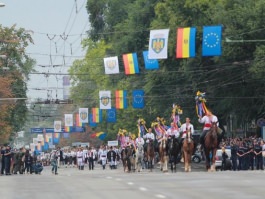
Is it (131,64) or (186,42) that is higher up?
(131,64)

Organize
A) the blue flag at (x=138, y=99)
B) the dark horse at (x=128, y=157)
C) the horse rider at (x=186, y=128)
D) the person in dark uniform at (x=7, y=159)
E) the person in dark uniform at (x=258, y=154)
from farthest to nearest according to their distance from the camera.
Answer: the blue flag at (x=138, y=99), the person in dark uniform at (x=7, y=159), the dark horse at (x=128, y=157), the person in dark uniform at (x=258, y=154), the horse rider at (x=186, y=128)

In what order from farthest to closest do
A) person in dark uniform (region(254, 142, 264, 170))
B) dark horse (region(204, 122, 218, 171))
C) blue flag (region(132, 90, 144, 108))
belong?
blue flag (region(132, 90, 144, 108))
person in dark uniform (region(254, 142, 264, 170))
dark horse (region(204, 122, 218, 171))

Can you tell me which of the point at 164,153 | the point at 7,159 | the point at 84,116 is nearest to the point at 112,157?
the point at 7,159

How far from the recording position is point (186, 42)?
61.3 m

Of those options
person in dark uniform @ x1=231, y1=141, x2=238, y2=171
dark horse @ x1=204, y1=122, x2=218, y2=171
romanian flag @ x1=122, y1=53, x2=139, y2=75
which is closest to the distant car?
person in dark uniform @ x1=231, y1=141, x2=238, y2=171

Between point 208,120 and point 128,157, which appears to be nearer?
point 208,120

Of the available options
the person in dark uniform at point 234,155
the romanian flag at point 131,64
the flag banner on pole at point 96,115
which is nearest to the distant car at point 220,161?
the person in dark uniform at point 234,155

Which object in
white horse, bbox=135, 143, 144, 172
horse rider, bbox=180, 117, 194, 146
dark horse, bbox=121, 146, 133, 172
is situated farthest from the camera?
dark horse, bbox=121, 146, 133, 172

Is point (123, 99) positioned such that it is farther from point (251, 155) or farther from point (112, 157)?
point (251, 155)

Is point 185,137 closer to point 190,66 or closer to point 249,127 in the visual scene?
point 190,66

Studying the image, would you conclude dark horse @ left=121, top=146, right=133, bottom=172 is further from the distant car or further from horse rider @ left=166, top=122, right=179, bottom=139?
horse rider @ left=166, top=122, right=179, bottom=139

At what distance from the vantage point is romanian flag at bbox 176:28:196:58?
200 feet

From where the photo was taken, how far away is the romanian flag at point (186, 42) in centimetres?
6088

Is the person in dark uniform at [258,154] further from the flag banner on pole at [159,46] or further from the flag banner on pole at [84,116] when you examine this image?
the flag banner on pole at [84,116]
